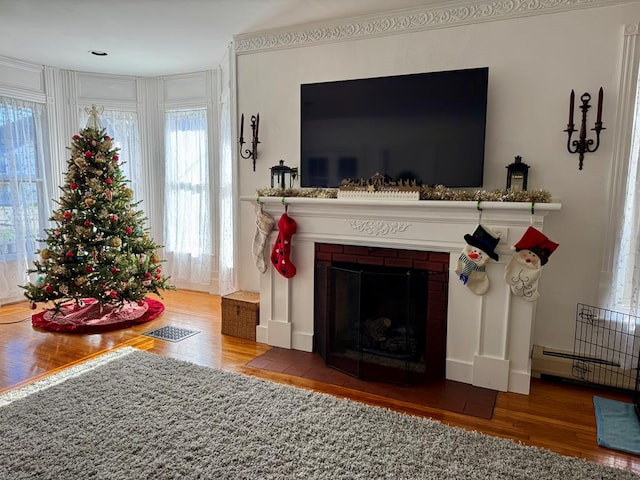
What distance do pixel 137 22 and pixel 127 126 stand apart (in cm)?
204

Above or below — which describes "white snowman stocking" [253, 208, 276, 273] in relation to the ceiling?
below

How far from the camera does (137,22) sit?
11.6 feet

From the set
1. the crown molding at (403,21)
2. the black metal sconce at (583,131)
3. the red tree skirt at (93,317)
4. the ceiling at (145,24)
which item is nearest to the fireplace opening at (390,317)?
the black metal sconce at (583,131)

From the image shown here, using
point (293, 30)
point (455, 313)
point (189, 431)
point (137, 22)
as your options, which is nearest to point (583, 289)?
point (455, 313)

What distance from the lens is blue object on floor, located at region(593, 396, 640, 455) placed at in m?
2.23

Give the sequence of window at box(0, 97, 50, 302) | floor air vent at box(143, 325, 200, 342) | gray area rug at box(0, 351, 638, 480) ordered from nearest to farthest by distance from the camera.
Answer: gray area rug at box(0, 351, 638, 480)
floor air vent at box(143, 325, 200, 342)
window at box(0, 97, 50, 302)

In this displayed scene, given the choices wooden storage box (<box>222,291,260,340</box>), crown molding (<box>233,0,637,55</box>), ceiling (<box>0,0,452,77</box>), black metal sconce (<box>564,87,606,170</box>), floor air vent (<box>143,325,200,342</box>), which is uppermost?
ceiling (<box>0,0,452,77</box>)

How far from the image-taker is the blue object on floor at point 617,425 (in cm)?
223

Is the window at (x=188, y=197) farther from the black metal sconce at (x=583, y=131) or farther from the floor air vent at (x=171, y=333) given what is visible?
the black metal sconce at (x=583, y=131)

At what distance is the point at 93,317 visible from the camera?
4125 millimetres

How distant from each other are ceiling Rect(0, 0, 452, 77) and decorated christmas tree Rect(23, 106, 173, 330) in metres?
0.74

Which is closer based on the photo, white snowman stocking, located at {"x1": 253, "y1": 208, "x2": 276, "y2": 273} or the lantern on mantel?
the lantern on mantel

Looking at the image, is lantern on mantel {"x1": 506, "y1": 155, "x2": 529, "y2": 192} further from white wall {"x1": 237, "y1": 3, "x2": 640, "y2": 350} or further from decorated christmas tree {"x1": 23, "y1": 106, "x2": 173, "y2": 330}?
decorated christmas tree {"x1": 23, "y1": 106, "x2": 173, "y2": 330}

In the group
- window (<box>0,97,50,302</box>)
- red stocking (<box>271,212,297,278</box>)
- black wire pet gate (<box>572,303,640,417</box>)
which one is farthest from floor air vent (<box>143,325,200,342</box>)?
black wire pet gate (<box>572,303,640,417</box>)
